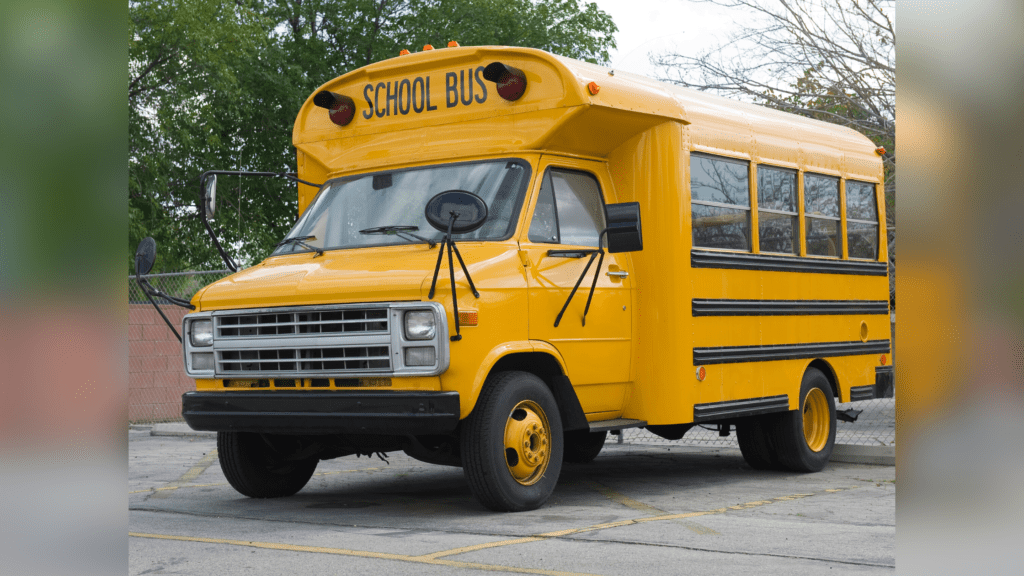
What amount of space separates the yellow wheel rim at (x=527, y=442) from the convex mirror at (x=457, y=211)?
129 cm

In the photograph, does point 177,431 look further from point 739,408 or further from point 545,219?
point 545,219

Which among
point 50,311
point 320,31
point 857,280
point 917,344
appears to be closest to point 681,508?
point 857,280

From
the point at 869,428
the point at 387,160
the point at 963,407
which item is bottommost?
the point at 869,428

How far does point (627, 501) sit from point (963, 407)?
7098 mm

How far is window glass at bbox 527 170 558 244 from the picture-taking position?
778cm

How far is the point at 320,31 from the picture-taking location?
3072 cm

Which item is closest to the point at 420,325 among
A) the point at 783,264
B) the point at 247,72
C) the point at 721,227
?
the point at 721,227

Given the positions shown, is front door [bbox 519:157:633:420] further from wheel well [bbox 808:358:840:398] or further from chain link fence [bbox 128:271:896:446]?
chain link fence [bbox 128:271:896:446]

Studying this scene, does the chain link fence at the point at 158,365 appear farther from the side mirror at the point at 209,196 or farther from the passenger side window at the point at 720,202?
the side mirror at the point at 209,196

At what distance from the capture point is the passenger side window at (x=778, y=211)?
9.66 metres

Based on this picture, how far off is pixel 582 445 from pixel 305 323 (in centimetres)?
349

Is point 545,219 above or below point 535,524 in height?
above

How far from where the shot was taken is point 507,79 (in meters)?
7.98

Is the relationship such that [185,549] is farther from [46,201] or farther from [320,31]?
[320,31]
